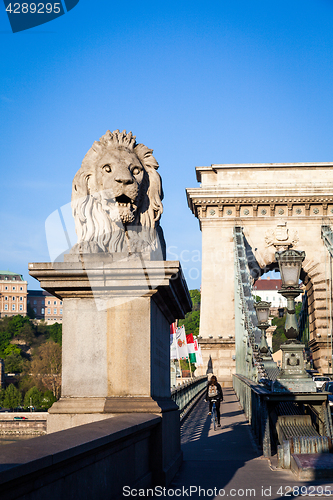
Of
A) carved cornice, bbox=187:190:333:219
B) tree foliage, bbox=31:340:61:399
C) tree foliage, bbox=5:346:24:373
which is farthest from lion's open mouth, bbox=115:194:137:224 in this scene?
tree foliage, bbox=5:346:24:373

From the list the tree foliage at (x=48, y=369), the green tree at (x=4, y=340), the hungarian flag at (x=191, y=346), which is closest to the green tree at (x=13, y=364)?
the green tree at (x=4, y=340)

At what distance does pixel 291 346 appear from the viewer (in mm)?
9992

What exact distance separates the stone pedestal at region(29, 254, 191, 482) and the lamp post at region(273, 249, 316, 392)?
466cm

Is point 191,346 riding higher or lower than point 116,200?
lower

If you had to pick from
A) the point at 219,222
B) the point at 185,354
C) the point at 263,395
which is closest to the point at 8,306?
the point at 219,222

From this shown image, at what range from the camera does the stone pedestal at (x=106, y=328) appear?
507 cm

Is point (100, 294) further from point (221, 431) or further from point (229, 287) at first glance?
point (229, 287)

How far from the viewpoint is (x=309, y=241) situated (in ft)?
136

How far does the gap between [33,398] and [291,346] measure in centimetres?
9933

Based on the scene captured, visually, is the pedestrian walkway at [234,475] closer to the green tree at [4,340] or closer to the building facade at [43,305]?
the green tree at [4,340]

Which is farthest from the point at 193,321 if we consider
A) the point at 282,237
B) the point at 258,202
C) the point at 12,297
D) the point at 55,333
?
the point at 282,237

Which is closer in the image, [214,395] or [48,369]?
[214,395]

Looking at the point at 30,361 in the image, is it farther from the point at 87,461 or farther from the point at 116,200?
the point at 87,461

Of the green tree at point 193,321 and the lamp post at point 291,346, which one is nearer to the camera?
the lamp post at point 291,346
